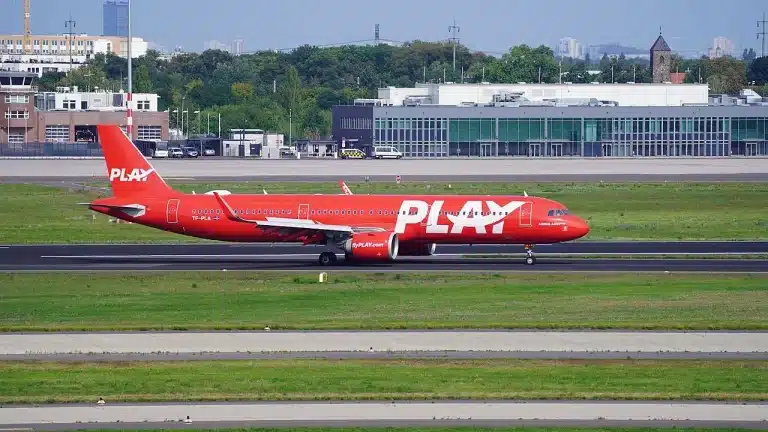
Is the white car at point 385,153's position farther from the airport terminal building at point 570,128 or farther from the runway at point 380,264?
the runway at point 380,264

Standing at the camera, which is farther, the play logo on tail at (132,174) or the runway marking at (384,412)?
the play logo on tail at (132,174)

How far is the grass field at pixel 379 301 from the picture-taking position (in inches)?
1403

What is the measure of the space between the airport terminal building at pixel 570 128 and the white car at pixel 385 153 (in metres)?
9.65

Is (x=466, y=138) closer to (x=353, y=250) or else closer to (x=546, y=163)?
(x=546, y=163)

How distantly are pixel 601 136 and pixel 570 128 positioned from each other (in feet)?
13.3

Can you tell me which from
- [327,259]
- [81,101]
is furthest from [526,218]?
[81,101]

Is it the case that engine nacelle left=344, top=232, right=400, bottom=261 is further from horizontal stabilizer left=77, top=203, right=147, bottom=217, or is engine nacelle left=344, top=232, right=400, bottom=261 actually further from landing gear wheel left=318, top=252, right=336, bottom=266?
horizontal stabilizer left=77, top=203, right=147, bottom=217

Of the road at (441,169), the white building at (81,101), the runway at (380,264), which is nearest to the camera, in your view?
the runway at (380,264)

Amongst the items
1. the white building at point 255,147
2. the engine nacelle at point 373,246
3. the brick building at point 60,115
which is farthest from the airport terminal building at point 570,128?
the engine nacelle at point 373,246

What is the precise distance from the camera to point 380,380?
27.4m

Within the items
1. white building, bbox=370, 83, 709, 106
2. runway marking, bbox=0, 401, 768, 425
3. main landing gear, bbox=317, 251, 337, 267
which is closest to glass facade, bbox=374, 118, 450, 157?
white building, bbox=370, 83, 709, 106

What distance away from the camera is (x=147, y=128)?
582 ft

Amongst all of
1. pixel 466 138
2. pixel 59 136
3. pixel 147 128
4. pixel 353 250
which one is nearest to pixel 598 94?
pixel 466 138

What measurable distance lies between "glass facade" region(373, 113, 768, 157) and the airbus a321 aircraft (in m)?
101
